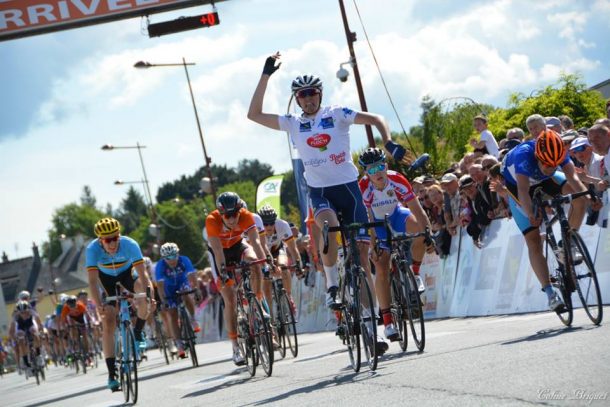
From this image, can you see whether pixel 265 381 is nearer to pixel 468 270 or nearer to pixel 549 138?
pixel 549 138

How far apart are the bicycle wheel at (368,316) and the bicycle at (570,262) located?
74.6 inches

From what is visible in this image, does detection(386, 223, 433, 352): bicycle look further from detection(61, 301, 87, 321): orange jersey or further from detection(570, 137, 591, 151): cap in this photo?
detection(61, 301, 87, 321): orange jersey

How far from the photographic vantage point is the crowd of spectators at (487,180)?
1296 centimetres

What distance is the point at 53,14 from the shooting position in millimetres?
21641

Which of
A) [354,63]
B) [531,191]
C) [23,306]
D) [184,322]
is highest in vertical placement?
[354,63]

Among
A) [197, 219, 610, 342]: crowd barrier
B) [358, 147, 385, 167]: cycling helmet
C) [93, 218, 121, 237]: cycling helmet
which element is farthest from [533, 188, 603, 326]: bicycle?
[93, 218, 121, 237]: cycling helmet

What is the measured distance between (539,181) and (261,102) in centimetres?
275

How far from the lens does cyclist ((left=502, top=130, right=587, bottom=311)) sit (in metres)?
9.97

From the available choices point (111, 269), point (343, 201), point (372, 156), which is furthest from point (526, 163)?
point (111, 269)

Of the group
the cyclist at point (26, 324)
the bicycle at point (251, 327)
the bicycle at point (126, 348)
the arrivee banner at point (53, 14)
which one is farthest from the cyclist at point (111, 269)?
the cyclist at point (26, 324)

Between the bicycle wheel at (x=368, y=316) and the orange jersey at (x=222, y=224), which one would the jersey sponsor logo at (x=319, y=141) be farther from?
the orange jersey at (x=222, y=224)

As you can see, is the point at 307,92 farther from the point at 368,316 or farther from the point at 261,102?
the point at 368,316

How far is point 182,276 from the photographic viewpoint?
18875mm

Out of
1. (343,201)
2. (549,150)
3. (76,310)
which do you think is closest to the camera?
(549,150)
